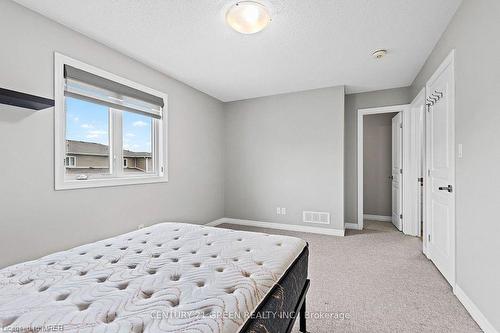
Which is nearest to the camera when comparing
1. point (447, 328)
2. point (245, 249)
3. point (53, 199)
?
point (245, 249)

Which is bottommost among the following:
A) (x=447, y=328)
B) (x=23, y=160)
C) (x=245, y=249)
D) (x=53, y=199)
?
(x=447, y=328)

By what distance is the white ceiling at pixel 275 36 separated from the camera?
2.00 metres

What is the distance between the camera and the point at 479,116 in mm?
1698

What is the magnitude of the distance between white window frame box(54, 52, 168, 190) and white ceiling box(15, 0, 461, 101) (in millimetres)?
347

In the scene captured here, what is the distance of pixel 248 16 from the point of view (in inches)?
78.6

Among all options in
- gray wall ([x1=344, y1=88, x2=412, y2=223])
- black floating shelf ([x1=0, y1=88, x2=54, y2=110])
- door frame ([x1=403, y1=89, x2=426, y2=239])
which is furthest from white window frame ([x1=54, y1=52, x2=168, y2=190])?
door frame ([x1=403, y1=89, x2=426, y2=239])

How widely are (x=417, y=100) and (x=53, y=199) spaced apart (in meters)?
4.71

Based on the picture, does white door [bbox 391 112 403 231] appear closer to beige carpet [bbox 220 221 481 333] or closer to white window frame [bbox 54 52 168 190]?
beige carpet [bbox 220 221 481 333]

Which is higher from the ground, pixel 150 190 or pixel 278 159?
pixel 278 159

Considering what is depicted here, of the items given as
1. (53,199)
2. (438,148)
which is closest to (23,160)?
(53,199)

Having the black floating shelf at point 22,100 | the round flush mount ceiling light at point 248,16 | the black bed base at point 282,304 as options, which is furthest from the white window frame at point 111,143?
the black bed base at point 282,304

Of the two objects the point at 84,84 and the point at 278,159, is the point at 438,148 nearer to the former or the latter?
the point at 278,159

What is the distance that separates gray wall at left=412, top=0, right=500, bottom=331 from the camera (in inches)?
59.2

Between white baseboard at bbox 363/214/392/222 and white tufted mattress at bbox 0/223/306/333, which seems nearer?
white tufted mattress at bbox 0/223/306/333
